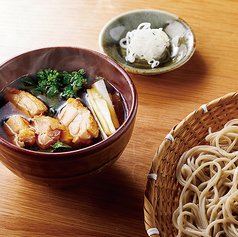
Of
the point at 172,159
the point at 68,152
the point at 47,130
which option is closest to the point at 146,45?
the point at 172,159

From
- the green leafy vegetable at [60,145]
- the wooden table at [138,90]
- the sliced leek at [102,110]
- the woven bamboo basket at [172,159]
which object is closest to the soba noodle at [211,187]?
the woven bamboo basket at [172,159]

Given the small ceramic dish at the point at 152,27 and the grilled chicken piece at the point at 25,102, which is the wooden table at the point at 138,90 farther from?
the grilled chicken piece at the point at 25,102

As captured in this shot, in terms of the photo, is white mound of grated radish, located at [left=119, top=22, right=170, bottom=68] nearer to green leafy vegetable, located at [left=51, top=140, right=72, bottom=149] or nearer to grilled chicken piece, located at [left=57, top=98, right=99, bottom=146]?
grilled chicken piece, located at [left=57, top=98, right=99, bottom=146]

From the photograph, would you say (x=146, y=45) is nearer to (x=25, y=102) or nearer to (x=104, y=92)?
(x=104, y=92)

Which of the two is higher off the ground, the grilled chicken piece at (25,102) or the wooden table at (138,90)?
the grilled chicken piece at (25,102)

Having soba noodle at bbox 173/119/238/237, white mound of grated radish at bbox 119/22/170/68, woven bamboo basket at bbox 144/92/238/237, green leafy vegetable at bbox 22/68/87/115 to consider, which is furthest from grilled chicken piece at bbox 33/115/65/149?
white mound of grated radish at bbox 119/22/170/68

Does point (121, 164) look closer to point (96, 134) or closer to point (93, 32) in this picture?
point (96, 134)
